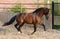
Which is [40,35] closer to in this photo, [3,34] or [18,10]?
[3,34]

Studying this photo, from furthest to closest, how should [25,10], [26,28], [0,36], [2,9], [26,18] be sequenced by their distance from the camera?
[2,9], [25,10], [26,28], [26,18], [0,36]

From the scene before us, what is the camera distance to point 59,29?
13180 mm

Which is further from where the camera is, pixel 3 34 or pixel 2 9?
pixel 2 9

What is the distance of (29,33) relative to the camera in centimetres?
1159

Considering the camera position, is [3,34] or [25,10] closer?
[3,34]

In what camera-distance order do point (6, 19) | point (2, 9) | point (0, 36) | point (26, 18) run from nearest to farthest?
point (0, 36) → point (26, 18) → point (6, 19) → point (2, 9)

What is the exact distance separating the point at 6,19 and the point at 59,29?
3583 millimetres

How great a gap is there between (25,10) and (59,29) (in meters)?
4.88

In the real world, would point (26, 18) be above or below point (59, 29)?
above

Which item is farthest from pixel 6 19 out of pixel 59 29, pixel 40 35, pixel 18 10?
pixel 40 35

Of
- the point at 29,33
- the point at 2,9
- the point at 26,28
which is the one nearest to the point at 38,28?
the point at 26,28

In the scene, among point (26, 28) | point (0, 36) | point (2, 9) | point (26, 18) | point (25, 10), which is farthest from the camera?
point (2, 9)

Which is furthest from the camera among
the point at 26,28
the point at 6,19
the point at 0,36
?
the point at 6,19

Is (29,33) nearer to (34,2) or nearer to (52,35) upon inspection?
(52,35)
